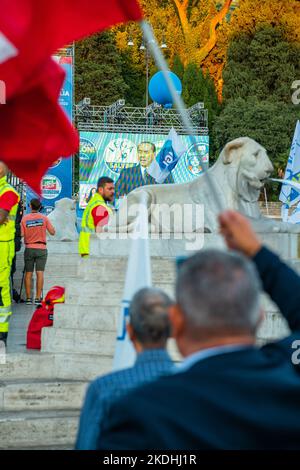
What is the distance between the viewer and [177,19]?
66562 mm

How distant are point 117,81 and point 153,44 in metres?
59.0

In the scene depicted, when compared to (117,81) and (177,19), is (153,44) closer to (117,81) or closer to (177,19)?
(117,81)

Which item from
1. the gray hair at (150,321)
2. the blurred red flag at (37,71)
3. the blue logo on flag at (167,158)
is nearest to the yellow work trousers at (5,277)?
the blurred red flag at (37,71)

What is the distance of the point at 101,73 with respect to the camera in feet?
206

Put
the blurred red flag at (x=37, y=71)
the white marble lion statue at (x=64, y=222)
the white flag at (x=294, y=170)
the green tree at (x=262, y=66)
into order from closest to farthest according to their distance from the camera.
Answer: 1. the blurred red flag at (x=37, y=71)
2. the white flag at (x=294, y=170)
3. the white marble lion statue at (x=64, y=222)
4. the green tree at (x=262, y=66)

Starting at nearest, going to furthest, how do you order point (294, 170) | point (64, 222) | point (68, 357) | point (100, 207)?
point (68, 357), point (100, 207), point (294, 170), point (64, 222)

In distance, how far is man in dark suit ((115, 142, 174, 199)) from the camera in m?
45.4

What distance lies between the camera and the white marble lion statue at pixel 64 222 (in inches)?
766

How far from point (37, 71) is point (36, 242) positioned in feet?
34.8

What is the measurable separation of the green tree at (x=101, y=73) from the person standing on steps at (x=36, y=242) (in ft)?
156

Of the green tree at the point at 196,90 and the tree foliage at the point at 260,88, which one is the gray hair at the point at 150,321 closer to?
the tree foliage at the point at 260,88
